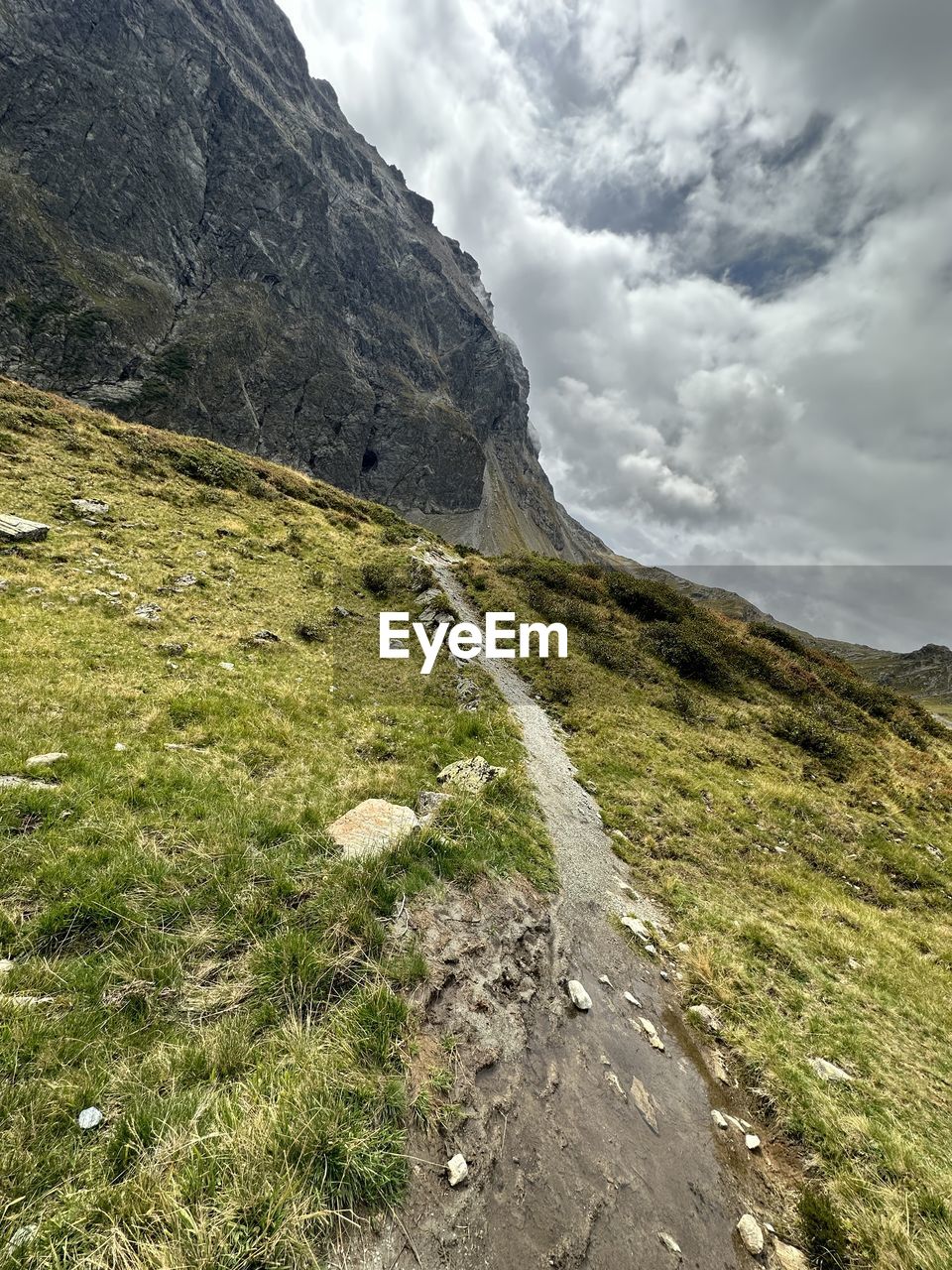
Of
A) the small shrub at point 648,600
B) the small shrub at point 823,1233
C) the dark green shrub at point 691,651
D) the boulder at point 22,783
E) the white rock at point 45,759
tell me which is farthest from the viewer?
the small shrub at point 648,600

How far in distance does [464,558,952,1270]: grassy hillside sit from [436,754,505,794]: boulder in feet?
12.9

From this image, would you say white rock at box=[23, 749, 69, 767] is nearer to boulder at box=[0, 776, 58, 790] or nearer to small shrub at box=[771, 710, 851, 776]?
boulder at box=[0, 776, 58, 790]

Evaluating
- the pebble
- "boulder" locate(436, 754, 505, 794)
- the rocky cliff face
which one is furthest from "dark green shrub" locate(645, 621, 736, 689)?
the rocky cliff face

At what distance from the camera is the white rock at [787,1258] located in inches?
203

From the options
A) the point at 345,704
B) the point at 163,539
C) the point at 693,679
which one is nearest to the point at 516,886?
the point at 345,704

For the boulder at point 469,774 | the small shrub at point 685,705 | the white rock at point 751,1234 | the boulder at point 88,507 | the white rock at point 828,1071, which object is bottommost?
the white rock at point 751,1234

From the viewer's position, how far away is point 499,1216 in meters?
4.57

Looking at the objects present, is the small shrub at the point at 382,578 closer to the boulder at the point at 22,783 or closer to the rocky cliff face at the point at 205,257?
the boulder at the point at 22,783

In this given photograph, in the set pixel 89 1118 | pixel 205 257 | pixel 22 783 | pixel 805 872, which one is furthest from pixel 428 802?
pixel 205 257

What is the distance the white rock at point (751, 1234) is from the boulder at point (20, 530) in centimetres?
2672

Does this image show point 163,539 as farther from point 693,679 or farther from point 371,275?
point 371,275

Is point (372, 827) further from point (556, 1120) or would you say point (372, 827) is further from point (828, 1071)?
point (828, 1071)

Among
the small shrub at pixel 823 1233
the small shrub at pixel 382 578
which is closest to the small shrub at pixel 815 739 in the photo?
the small shrub at pixel 823 1233

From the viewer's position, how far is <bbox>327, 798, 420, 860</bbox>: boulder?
814cm
